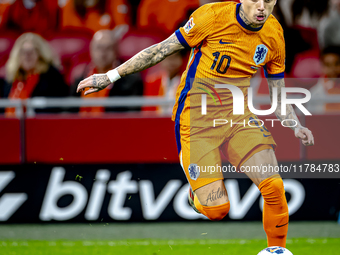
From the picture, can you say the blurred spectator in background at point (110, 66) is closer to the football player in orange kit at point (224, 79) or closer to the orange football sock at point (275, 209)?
the football player in orange kit at point (224, 79)

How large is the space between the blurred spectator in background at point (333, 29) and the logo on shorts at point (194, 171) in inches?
149

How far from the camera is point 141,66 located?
11.3 feet

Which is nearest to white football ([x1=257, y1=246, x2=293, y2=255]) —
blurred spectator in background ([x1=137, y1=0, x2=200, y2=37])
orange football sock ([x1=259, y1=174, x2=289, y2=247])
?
orange football sock ([x1=259, y1=174, x2=289, y2=247])

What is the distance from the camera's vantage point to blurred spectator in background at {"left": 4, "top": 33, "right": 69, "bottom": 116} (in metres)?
5.88

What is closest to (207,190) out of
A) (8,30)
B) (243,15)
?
(243,15)

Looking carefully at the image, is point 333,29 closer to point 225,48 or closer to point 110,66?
point 110,66

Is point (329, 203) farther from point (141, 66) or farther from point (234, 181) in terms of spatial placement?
point (141, 66)

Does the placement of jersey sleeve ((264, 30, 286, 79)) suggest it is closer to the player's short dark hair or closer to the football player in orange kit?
the football player in orange kit

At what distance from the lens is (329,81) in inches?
229

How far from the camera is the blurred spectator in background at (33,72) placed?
588 centimetres

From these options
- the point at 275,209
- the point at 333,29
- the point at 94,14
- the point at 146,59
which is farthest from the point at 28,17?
the point at 275,209

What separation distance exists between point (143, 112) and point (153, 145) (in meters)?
0.41

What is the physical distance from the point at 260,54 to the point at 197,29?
48cm

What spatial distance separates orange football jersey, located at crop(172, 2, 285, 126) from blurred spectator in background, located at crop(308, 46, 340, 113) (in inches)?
93.3
